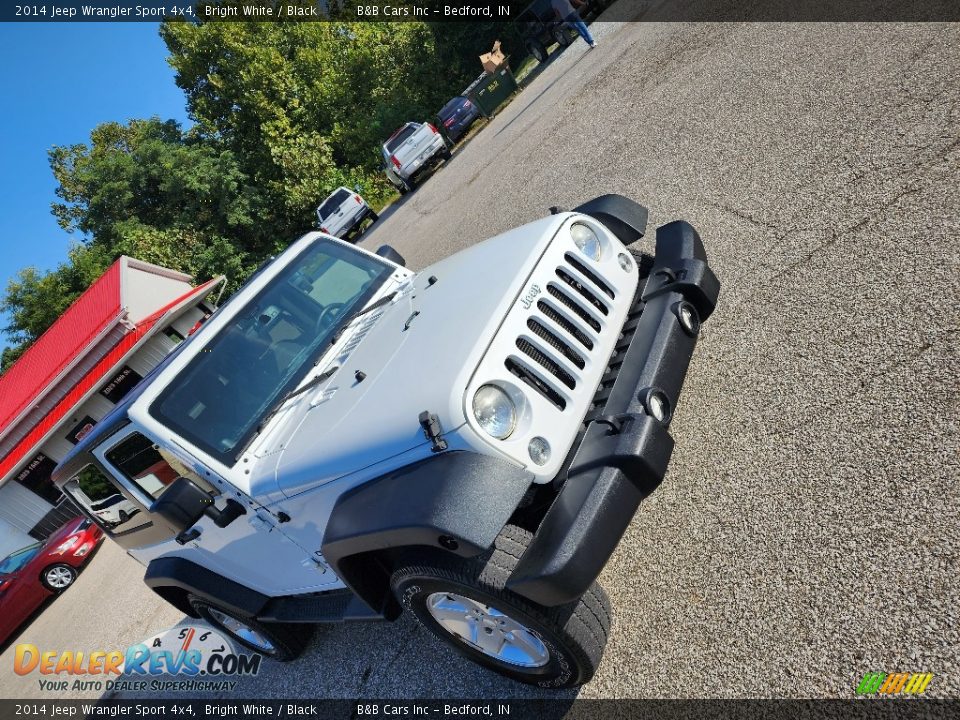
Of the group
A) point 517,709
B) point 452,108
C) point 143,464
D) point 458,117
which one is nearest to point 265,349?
point 143,464

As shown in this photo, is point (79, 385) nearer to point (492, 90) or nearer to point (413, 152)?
point (413, 152)

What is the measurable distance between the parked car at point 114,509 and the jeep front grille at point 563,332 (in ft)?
9.83

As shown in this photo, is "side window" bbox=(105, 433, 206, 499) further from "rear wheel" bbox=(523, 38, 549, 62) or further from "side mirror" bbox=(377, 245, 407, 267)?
"rear wheel" bbox=(523, 38, 549, 62)

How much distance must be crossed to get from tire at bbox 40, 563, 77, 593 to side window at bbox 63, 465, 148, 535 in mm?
7230

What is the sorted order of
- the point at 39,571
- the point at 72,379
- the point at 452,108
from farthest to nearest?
the point at 452,108 → the point at 72,379 → the point at 39,571

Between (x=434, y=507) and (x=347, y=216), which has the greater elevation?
(x=347, y=216)

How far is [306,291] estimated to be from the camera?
4281 mm

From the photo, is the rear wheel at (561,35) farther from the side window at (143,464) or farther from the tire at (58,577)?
the tire at (58,577)

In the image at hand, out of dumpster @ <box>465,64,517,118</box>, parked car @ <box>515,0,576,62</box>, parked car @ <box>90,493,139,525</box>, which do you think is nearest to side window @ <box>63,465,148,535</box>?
parked car @ <box>90,493,139,525</box>

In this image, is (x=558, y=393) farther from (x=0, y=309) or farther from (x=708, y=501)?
(x=0, y=309)

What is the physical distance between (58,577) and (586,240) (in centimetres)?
1070

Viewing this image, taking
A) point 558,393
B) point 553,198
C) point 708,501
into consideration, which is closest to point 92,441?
point 558,393

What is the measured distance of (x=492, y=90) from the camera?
1844 centimetres

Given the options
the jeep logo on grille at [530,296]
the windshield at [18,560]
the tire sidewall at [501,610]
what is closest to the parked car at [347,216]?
the windshield at [18,560]
